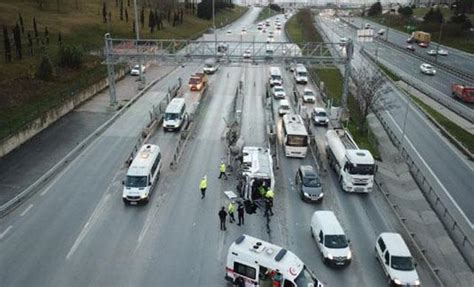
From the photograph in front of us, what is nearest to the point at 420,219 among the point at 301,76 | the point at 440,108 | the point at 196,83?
the point at 440,108

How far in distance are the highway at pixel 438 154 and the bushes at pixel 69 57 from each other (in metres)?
40.6

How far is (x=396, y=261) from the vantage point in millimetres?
23625

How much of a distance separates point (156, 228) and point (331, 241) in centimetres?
1075

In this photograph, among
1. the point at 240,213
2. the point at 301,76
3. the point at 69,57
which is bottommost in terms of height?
the point at 240,213

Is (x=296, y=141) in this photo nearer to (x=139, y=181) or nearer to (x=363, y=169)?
(x=363, y=169)

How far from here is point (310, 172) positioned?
110 ft

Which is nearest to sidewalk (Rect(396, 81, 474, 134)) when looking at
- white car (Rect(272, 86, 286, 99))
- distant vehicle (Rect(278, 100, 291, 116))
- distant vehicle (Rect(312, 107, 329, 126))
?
distant vehicle (Rect(312, 107, 329, 126))

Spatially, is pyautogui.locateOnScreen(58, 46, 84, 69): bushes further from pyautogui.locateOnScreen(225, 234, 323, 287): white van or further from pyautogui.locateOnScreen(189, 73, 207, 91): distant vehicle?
pyautogui.locateOnScreen(225, 234, 323, 287): white van

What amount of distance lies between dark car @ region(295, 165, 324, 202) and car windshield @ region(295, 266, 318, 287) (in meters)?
10.6

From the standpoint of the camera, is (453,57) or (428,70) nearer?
(428,70)

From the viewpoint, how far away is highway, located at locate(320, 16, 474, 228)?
35275 mm

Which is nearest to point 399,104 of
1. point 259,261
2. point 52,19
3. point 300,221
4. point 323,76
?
point 323,76

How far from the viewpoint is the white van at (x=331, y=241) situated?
2464 centimetres

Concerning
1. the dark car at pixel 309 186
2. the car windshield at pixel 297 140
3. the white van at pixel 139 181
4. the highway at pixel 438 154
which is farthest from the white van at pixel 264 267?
the car windshield at pixel 297 140
